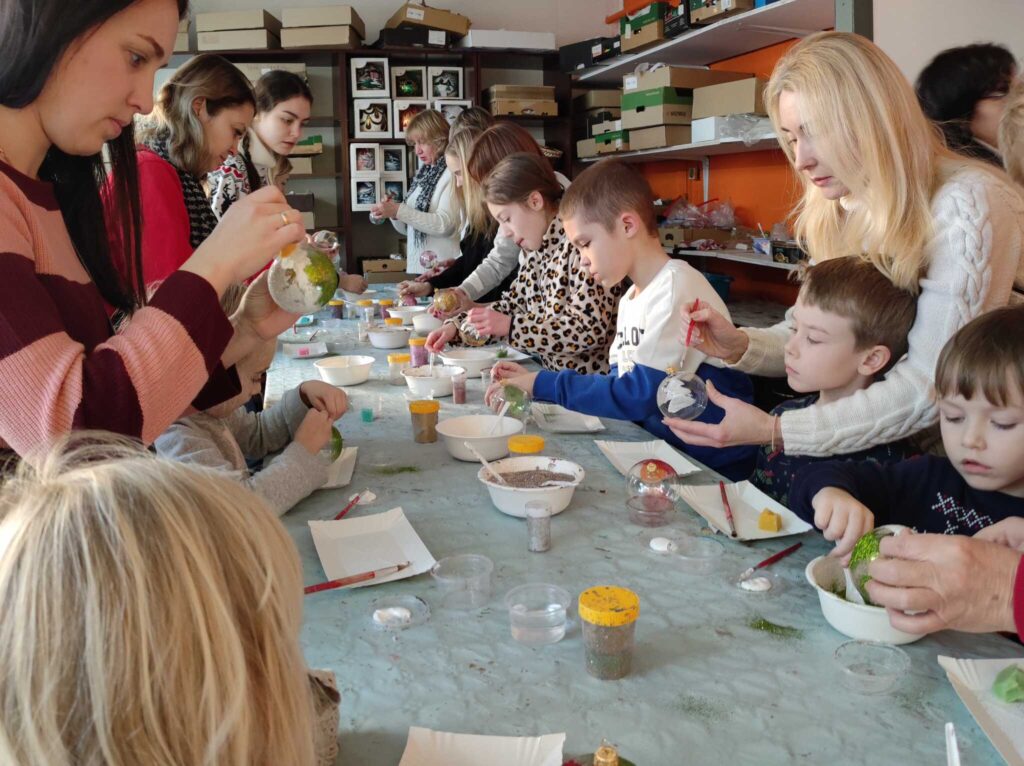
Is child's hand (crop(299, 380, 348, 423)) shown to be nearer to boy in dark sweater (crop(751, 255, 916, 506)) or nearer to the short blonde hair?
boy in dark sweater (crop(751, 255, 916, 506))

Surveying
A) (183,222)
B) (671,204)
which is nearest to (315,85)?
(671,204)

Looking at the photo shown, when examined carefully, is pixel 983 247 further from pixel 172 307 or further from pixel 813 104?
pixel 172 307

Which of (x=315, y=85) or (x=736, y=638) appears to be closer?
(x=736, y=638)

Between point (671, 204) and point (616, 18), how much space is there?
4.45 ft

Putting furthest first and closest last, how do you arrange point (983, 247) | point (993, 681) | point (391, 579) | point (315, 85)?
point (315, 85), point (983, 247), point (391, 579), point (993, 681)

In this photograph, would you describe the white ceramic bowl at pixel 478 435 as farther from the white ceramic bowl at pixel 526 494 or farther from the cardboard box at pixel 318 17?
the cardboard box at pixel 318 17

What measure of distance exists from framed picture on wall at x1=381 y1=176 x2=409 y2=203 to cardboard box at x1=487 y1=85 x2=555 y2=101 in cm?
87

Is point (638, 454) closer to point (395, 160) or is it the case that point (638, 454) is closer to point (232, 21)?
point (395, 160)

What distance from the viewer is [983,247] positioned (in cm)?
137

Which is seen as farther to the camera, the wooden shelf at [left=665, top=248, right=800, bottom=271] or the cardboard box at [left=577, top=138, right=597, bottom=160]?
the cardboard box at [left=577, top=138, right=597, bottom=160]

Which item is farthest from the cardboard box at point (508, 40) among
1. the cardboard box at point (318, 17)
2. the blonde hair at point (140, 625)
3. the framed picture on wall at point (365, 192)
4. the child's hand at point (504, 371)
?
the blonde hair at point (140, 625)

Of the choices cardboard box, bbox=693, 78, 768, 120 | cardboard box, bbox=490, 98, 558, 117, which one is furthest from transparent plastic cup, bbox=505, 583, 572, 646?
cardboard box, bbox=490, 98, 558, 117

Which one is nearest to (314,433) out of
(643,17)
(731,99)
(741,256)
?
(741,256)

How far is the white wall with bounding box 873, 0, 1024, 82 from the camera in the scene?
2479mm
